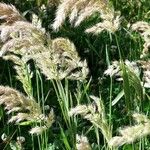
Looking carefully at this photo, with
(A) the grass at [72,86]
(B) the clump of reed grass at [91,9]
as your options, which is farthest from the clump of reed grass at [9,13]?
(B) the clump of reed grass at [91,9]

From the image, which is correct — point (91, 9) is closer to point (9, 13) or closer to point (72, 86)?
point (9, 13)

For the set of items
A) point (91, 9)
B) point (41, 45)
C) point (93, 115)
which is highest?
point (91, 9)

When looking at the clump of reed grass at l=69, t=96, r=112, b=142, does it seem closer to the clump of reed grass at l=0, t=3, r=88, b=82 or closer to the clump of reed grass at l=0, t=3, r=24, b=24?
the clump of reed grass at l=0, t=3, r=88, b=82

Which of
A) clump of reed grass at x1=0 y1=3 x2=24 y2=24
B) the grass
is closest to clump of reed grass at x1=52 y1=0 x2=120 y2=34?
the grass

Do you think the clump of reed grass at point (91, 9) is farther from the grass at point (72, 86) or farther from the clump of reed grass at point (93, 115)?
the clump of reed grass at point (93, 115)

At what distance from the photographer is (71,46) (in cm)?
202

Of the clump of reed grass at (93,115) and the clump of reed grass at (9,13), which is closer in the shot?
the clump of reed grass at (93,115)

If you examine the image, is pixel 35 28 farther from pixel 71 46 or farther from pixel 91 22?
pixel 91 22

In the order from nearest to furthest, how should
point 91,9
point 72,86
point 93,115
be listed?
point 93,115
point 91,9
point 72,86

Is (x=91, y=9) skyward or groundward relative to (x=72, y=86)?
skyward

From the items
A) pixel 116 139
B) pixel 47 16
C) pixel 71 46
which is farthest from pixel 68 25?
pixel 116 139

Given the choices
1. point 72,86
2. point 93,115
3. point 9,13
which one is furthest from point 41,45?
point 72,86

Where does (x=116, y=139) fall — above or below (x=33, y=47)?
below

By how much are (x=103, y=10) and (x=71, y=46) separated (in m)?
0.23
